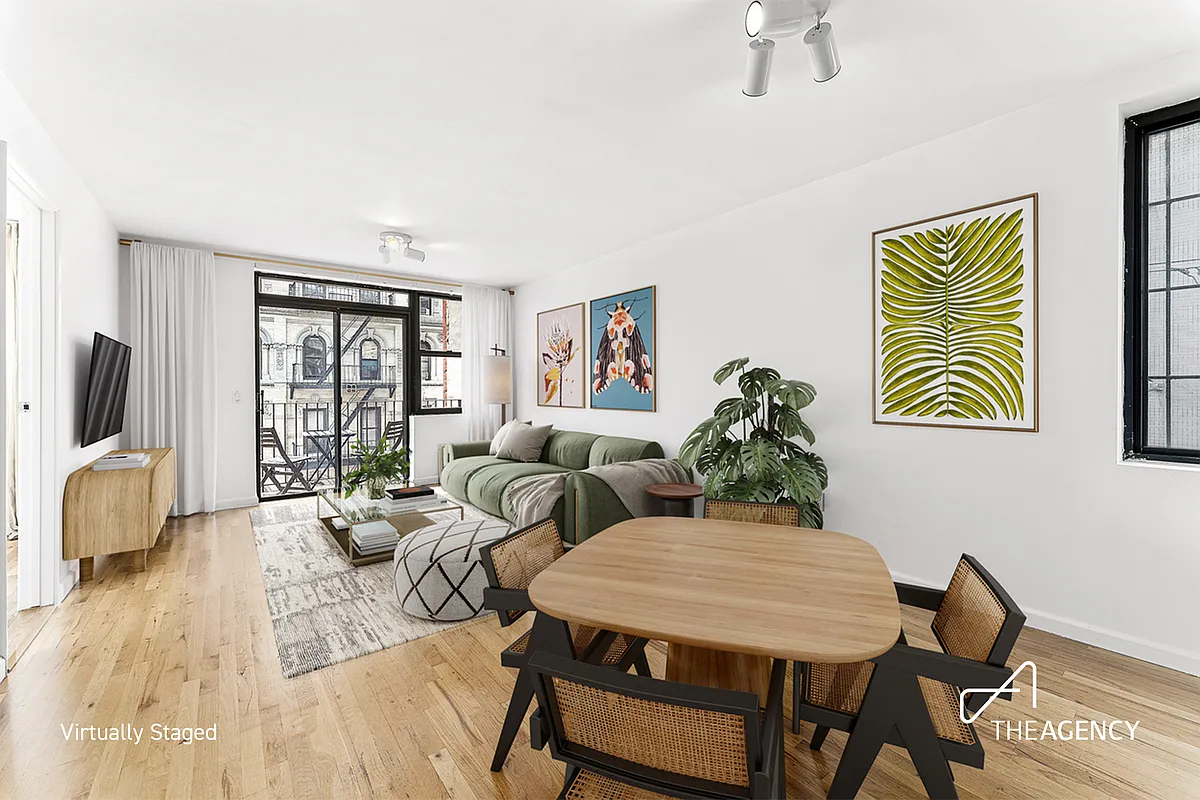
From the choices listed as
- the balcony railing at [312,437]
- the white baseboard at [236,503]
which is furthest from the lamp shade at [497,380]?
the white baseboard at [236,503]

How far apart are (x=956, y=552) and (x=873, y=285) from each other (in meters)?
1.55

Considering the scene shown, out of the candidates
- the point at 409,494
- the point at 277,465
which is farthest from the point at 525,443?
the point at 277,465

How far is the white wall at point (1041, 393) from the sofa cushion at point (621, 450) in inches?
47.2

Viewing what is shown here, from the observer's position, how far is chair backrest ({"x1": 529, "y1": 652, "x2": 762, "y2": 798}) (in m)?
0.94

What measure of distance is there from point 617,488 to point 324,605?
6.21ft

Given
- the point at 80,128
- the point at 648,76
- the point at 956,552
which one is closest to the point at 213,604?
the point at 80,128

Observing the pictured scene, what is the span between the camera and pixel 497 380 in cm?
630

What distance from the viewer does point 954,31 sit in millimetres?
2020

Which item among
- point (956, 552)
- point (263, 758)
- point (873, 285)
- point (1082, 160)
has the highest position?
point (1082, 160)

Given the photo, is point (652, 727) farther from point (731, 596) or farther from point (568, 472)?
point (568, 472)

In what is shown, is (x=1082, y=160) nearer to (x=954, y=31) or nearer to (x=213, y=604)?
(x=954, y=31)

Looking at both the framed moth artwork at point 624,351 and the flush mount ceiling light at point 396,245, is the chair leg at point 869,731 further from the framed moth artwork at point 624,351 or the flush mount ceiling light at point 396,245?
the flush mount ceiling light at point 396,245

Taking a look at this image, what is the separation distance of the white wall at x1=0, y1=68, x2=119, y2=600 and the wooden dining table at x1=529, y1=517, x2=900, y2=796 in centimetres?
311

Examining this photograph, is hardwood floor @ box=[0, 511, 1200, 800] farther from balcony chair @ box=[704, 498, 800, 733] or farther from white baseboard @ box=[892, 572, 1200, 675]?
balcony chair @ box=[704, 498, 800, 733]
